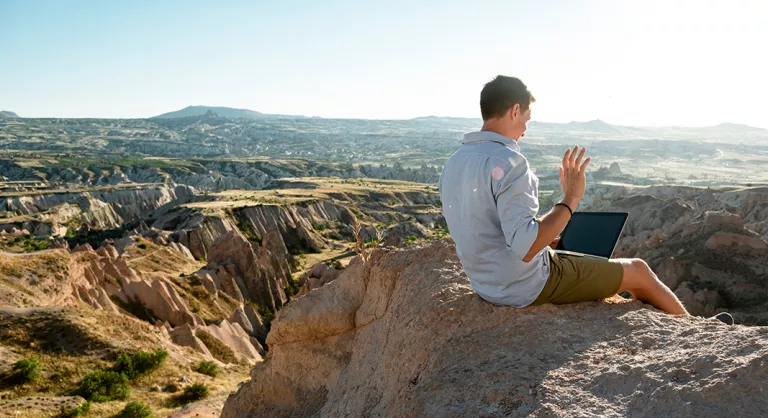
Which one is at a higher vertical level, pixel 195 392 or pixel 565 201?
pixel 565 201

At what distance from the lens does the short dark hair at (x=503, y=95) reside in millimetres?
3871

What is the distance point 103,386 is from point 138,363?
69.2 inches

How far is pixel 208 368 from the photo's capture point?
18500 millimetres

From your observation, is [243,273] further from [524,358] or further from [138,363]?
[524,358]

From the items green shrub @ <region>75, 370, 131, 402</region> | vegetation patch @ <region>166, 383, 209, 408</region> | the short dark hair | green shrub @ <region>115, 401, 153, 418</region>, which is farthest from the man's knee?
green shrub @ <region>75, 370, 131, 402</region>

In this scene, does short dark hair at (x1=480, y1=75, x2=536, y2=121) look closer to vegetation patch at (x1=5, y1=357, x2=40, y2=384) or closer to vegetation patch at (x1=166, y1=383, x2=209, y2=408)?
vegetation patch at (x1=166, y1=383, x2=209, y2=408)

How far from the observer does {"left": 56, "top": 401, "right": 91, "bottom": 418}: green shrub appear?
1325 centimetres

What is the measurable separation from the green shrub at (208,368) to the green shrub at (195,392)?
6.60 feet

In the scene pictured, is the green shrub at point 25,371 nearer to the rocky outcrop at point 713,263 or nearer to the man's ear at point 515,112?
the man's ear at point 515,112

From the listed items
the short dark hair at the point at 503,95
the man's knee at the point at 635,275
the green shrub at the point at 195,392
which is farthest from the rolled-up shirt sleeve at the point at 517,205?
the green shrub at the point at 195,392

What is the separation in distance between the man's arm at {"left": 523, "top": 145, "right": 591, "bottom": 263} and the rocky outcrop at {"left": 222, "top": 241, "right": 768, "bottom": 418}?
79 cm

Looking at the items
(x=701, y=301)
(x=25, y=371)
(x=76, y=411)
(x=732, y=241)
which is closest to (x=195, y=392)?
(x=76, y=411)

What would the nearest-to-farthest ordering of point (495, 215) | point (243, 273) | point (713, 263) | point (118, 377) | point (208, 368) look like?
point (495, 215), point (118, 377), point (208, 368), point (713, 263), point (243, 273)

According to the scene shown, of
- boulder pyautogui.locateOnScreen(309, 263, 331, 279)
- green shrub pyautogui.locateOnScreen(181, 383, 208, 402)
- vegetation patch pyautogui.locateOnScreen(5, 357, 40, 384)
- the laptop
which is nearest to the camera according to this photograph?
the laptop
